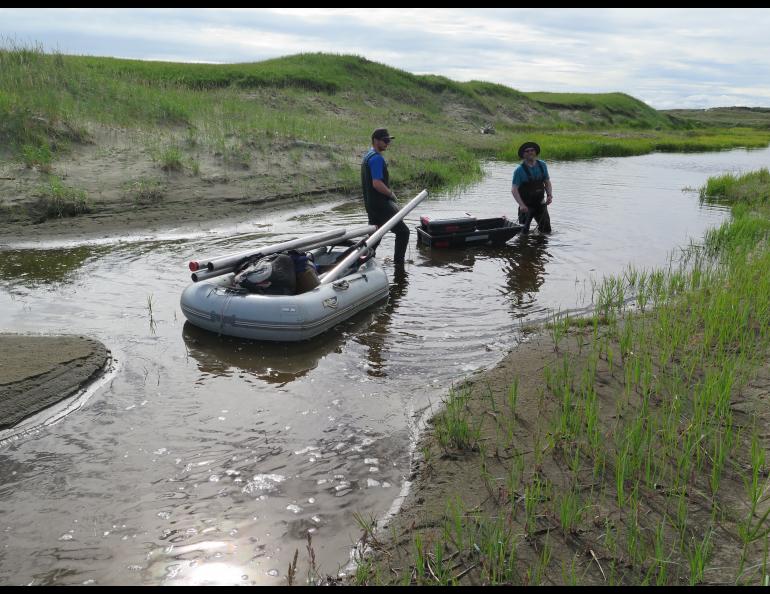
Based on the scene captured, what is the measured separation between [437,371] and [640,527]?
10.0 feet

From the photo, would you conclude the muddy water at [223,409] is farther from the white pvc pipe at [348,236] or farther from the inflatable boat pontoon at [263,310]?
the white pvc pipe at [348,236]

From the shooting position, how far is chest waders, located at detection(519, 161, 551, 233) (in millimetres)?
11898

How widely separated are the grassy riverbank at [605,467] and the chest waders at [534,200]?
556cm

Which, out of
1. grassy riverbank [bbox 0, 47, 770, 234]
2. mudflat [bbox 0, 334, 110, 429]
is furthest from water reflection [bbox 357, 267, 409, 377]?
grassy riverbank [bbox 0, 47, 770, 234]

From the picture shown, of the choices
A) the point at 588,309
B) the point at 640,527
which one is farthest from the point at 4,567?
the point at 588,309

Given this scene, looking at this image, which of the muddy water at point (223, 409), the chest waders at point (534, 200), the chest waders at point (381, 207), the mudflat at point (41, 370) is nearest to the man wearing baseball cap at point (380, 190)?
the chest waders at point (381, 207)

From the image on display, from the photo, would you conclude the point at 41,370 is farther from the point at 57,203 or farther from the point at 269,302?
Answer: the point at 57,203

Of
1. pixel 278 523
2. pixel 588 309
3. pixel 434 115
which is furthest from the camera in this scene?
pixel 434 115

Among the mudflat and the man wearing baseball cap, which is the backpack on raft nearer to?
the mudflat

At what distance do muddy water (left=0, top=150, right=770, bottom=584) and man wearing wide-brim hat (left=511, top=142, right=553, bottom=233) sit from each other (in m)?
0.79

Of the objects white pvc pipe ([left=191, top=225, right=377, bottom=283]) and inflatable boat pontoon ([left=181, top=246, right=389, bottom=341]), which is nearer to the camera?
inflatable boat pontoon ([left=181, top=246, right=389, bottom=341])

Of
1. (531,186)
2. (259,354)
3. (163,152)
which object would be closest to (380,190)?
(531,186)
